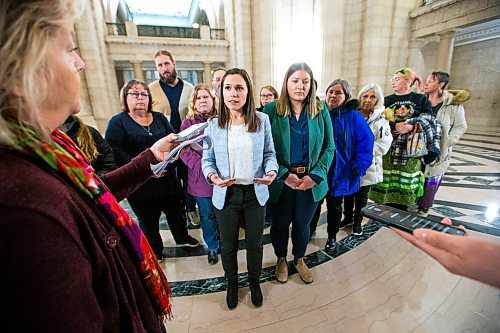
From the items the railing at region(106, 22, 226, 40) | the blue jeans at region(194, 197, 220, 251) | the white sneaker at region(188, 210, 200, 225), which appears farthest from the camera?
the railing at region(106, 22, 226, 40)

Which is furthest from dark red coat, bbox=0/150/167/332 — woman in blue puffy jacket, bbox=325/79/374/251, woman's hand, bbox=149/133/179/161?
woman in blue puffy jacket, bbox=325/79/374/251

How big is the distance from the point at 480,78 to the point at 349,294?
13.7 meters

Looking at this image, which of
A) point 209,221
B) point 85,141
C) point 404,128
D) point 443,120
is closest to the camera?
point 85,141

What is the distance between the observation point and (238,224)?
1.81m

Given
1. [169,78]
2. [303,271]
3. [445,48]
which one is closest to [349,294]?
[303,271]

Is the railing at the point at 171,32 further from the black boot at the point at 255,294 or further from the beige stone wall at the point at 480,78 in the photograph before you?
the black boot at the point at 255,294

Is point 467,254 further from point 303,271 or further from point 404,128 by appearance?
point 404,128

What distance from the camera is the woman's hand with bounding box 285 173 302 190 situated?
1.89m

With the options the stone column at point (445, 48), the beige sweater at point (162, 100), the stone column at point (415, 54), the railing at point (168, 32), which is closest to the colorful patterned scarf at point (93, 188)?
the beige sweater at point (162, 100)

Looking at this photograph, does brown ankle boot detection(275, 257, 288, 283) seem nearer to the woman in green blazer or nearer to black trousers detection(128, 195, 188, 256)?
the woman in green blazer

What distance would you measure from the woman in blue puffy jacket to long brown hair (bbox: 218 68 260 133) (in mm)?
1101

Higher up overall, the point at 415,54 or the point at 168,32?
the point at 168,32

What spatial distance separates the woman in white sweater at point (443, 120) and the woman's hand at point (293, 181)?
8.20 feet

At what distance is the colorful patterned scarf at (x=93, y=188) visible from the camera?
48 cm
